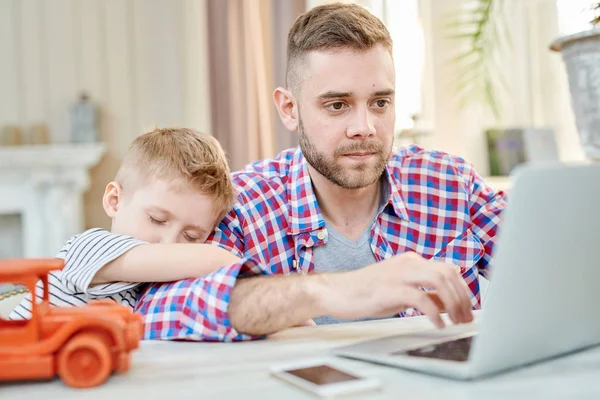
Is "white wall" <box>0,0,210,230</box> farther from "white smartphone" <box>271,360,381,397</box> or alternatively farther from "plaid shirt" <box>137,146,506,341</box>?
"white smartphone" <box>271,360,381,397</box>

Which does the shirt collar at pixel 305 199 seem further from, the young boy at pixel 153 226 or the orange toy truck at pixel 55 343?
the orange toy truck at pixel 55 343

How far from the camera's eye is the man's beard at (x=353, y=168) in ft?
4.81

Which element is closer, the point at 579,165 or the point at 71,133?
the point at 579,165

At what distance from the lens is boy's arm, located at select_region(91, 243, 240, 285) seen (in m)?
1.05

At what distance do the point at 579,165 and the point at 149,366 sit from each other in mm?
507

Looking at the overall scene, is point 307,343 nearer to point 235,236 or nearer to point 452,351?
point 452,351

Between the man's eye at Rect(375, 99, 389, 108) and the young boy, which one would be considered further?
the man's eye at Rect(375, 99, 389, 108)


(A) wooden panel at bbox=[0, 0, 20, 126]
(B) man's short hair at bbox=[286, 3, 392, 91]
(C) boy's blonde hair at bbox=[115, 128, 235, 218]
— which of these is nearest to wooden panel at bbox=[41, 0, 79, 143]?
(A) wooden panel at bbox=[0, 0, 20, 126]

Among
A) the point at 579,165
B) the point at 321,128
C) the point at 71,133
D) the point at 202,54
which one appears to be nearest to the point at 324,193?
the point at 321,128

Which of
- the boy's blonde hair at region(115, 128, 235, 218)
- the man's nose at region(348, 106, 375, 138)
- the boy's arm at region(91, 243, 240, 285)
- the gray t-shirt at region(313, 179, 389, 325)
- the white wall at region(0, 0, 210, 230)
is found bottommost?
the gray t-shirt at region(313, 179, 389, 325)

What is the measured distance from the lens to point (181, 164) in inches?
51.1

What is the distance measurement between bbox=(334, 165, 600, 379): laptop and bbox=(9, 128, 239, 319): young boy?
398 mm

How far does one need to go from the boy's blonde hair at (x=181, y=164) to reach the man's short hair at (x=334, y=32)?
0.33 m

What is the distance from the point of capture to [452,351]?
2.44 ft
